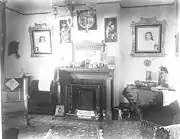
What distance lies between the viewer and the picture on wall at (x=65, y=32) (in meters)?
1.57

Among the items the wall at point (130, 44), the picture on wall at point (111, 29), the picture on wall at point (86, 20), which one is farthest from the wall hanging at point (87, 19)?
the wall at point (130, 44)

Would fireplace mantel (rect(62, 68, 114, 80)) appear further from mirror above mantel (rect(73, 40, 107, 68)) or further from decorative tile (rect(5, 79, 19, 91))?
decorative tile (rect(5, 79, 19, 91))

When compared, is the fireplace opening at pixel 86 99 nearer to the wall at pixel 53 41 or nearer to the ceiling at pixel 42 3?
the wall at pixel 53 41

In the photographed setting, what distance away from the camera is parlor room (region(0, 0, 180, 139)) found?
4.74ft

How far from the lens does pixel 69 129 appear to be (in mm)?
1646

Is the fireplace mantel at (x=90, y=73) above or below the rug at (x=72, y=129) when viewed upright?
above

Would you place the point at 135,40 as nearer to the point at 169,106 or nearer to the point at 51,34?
the point at 169,106

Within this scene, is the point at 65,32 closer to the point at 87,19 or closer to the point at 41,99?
the point at 87,19

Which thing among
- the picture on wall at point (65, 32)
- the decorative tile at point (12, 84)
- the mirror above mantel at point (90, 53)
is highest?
the picture on wall at point (65, 32)

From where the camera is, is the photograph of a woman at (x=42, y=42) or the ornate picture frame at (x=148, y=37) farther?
the photograph of a woman at (x=42, y=42)

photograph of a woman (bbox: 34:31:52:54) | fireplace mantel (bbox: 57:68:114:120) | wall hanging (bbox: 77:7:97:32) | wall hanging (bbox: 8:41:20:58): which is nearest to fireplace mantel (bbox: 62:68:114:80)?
fireplace mantel (bbox: 57:68:114:120)

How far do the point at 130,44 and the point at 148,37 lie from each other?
0.48 ft

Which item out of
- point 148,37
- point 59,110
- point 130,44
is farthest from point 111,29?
point 59,110

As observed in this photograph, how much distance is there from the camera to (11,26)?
1.67 metres
